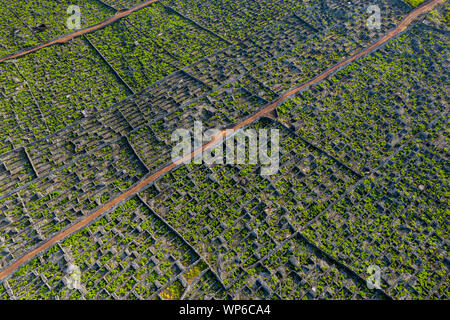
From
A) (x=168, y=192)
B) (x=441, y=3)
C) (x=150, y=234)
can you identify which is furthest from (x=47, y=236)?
(x=441, y=3)

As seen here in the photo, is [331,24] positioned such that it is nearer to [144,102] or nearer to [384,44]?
[384,44]
